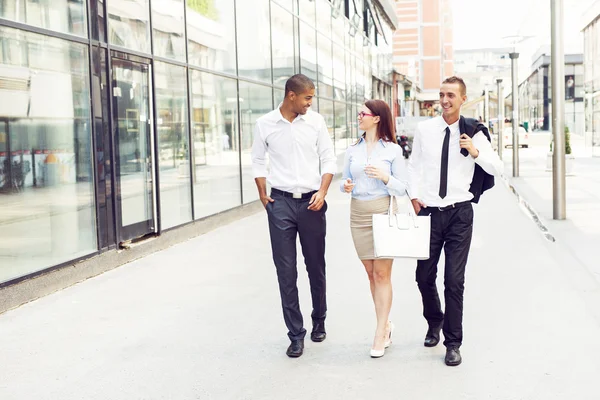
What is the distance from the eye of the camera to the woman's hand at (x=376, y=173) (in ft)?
17.2

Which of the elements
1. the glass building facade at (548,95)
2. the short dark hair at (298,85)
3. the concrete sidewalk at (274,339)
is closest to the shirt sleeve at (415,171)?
the short dark hair at (298,85)

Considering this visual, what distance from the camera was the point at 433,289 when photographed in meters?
5.67

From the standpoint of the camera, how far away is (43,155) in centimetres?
809

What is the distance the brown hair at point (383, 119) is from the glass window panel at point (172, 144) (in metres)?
5.89

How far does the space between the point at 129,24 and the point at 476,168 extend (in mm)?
5861

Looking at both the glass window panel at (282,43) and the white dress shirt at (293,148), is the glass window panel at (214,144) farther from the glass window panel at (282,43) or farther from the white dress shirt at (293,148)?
the white dress shirt at (293,148)

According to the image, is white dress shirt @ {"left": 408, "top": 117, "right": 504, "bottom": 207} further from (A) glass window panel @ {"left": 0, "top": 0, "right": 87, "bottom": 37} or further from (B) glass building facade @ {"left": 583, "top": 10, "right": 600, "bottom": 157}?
(B) glass building facade @ {"left": 583, "top": 10, "right": 600, "bottom": 157}

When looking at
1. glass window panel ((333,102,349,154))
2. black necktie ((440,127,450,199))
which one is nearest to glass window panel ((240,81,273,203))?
glass window panel ((333,102,349,154))

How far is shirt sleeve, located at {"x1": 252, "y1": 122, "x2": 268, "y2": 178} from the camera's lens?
5656 millimetres

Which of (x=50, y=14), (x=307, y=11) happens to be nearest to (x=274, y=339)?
(x=50, y=14)

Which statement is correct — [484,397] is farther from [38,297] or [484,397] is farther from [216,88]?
[216,88]

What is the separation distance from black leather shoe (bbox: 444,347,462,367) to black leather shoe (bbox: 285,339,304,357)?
0.96 m

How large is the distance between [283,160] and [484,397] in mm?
2019

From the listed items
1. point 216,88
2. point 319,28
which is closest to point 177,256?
point 216,88
